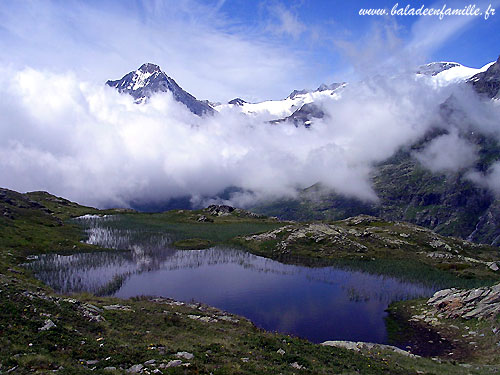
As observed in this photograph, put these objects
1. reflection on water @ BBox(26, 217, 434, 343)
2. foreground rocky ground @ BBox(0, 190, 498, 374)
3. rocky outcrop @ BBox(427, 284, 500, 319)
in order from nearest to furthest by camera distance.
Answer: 1. foreground rocky ground @ BBox(0, 190, 498, 374)
2. rocky outcrop @ BBox(427, 284, 500, 319)
3. reflection on water @ BBox(26, 217, 434, 343)

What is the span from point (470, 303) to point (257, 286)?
4382 cm

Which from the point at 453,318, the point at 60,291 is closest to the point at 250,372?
the point at 453,318

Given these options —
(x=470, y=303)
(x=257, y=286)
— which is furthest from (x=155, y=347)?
(x=470, y=303)

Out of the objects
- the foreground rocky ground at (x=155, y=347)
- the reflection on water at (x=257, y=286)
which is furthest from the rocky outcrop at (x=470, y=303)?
the foreground rocky ground at (x=155, y=347)

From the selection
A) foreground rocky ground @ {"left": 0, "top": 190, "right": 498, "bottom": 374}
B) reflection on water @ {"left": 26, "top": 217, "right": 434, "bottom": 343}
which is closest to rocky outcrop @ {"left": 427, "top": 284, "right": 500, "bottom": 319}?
reflection on water @ {"left": 26, "top": 217, "right": 434, "bottom": 343}

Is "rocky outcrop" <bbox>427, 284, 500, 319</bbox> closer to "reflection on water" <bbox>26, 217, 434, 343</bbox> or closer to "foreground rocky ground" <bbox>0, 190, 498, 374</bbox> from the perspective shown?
"reflection on water" <bbox>26, 217, 434, 343</bbox>

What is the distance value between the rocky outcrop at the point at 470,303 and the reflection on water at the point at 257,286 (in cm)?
1112

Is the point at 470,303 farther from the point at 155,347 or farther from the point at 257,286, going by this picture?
the point at 155,347

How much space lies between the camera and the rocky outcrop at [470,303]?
57144 mm

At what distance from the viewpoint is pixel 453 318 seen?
199 feet

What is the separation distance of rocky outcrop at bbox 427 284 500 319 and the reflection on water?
1112 cm

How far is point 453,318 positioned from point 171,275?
215ft

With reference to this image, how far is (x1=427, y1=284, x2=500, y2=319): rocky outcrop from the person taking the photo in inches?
2250

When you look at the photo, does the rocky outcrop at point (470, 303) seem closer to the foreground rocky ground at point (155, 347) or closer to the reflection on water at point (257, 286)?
the reflection on water at point (257, 286)
